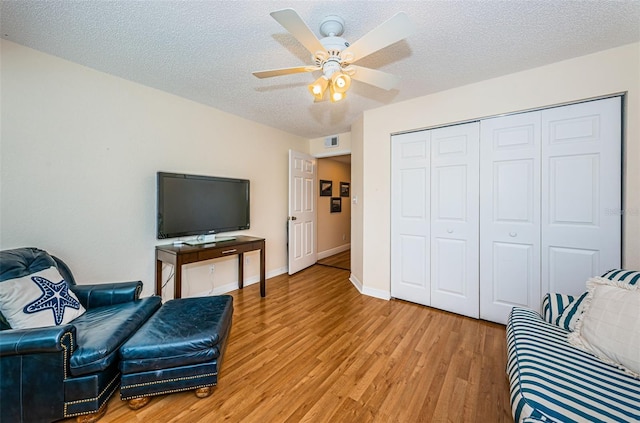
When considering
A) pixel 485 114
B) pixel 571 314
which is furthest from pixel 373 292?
pixel 485 114

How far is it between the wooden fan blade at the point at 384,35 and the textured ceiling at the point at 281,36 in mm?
284

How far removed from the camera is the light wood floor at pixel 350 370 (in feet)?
4.79

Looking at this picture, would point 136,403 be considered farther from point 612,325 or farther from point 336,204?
point 336,204

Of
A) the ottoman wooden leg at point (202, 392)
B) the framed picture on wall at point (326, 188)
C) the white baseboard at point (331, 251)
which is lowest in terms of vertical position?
the ottoman wooden leg at point (202, 392)

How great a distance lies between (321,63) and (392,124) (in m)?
1.66

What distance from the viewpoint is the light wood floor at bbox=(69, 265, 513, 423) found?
146 centimetres

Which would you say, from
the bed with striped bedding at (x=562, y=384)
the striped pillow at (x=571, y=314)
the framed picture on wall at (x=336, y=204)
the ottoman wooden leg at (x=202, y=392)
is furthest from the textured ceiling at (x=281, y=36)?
the framed picture on wall at (x=336, y=204)

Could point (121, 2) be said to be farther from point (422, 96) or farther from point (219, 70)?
point (422, 96)

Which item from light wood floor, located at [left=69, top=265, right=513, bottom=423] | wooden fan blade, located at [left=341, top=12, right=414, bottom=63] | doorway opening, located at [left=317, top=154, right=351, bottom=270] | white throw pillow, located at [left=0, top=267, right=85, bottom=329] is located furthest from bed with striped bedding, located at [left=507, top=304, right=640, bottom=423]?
doorway opening, located at [left=317, top=154, right=351, bottom=270]

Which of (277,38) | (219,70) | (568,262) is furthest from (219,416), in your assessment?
(568,262)

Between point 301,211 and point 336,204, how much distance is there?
5.61 feet

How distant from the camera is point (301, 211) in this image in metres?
4.30

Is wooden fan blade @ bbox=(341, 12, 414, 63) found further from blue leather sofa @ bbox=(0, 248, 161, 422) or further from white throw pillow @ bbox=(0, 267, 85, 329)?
white throw pillow @ bbox=(0, 267, 85, 329)

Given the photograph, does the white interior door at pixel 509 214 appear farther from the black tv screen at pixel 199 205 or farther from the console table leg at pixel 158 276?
the console table leg at pixel 158 276
